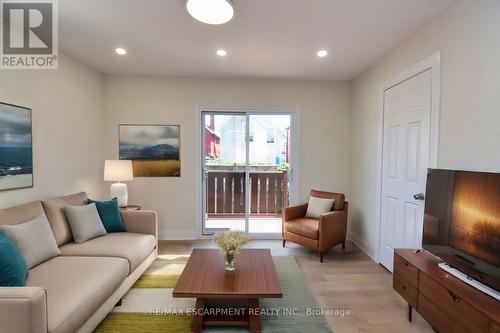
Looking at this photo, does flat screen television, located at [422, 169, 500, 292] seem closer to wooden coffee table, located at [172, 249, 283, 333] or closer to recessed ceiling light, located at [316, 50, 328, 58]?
wooden coffee table, located at [172, 249, 283, 333]

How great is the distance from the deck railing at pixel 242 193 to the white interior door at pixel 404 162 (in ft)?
5.34

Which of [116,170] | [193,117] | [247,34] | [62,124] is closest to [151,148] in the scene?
[116,170]

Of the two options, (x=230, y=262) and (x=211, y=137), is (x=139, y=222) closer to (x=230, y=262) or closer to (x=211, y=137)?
(x=230, y=262)

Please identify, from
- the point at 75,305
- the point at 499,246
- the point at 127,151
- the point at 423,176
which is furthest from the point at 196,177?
the point at 499,246

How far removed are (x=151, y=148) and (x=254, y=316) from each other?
9.75 ft

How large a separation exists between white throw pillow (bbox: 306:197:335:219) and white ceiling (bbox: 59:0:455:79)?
6.14ft

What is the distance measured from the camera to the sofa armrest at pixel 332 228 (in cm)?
322

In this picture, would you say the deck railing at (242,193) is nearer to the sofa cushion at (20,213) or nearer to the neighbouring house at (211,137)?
the neighbouring house at (211,137)

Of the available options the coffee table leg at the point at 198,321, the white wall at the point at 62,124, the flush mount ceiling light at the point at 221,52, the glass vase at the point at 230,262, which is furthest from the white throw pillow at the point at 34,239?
the flush mount ceiling light at the point at 221,52

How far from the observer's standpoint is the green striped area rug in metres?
1.97

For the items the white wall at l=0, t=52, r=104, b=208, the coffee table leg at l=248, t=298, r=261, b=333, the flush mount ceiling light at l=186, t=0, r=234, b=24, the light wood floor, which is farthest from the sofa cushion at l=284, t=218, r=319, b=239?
the white wall at l=0, t=52, r=104, b=208

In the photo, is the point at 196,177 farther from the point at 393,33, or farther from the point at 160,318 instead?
the point at 393,33

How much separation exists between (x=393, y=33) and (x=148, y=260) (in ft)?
11.5

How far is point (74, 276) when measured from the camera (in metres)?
1.88
